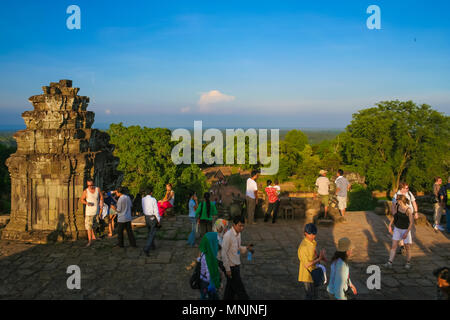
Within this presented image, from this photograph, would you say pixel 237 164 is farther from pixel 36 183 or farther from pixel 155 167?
pixel 36 183

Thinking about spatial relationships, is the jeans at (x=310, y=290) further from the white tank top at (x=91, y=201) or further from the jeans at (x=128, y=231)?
the white tank top at (x=91, y=201)

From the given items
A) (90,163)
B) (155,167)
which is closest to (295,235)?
(90,163)

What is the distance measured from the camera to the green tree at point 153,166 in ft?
80.4

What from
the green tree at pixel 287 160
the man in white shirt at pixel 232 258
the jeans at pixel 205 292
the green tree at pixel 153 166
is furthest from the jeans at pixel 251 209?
the green tree at pixel 287 160

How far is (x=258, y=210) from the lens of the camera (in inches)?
424

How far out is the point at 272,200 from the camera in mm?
10102

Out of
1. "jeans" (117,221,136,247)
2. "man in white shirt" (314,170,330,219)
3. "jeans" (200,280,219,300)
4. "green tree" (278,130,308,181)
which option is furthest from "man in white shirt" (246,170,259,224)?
"green tree" (278,130,308,181)

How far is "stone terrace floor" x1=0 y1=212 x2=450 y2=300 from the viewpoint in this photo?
222 inches

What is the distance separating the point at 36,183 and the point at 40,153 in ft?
2.82

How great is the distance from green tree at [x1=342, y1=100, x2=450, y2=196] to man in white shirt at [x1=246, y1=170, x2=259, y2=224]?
2695 cm

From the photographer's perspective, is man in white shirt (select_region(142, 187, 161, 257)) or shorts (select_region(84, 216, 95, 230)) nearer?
man in white shirt (select_region(142, 187, 161, 257))

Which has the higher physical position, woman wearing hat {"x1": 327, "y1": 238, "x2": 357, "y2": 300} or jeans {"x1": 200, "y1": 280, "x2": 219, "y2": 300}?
woman wearing hat {"x1": 327, "y1": 238, "x2": 357, "y2": 300}

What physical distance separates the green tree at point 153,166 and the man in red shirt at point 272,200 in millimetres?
14722

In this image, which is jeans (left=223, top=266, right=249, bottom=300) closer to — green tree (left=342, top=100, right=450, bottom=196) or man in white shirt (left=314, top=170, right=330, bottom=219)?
man in white shirt (left=314, top=170, right=330, bottom=219)
